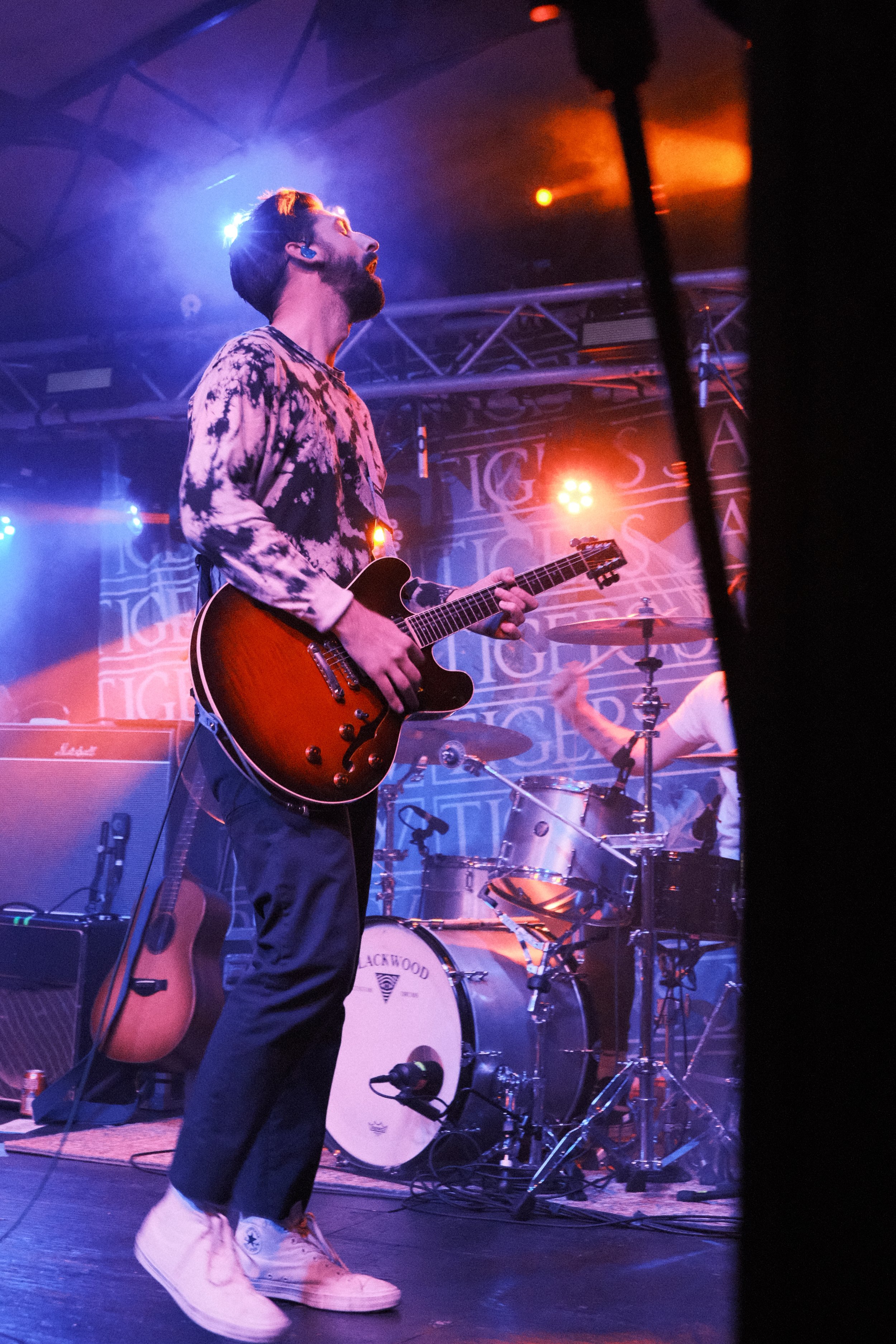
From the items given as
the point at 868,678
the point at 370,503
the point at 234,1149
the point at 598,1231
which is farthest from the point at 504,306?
the point at 868,678

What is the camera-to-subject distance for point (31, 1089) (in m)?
4.47

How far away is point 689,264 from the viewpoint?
6770 mm

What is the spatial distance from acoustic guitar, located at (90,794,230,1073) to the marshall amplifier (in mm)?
536

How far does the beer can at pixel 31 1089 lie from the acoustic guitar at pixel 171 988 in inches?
10.6

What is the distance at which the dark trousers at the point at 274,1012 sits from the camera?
1.86 metres

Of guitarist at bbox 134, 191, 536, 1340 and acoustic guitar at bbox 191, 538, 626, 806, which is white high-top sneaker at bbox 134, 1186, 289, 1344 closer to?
guitarist at bbox 134, 191, 536, 1340

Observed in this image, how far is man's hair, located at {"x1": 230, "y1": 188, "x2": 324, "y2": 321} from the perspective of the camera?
2309 mm

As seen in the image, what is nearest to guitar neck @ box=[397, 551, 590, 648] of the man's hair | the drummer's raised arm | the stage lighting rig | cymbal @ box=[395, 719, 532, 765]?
the man's hair

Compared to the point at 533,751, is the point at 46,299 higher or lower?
higher

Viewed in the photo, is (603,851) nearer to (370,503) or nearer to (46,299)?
(370,503)

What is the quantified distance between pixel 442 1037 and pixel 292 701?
2135 millimetres

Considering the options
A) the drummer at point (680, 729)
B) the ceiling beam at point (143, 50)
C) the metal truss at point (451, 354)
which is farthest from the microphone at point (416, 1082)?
the ceiling beam at point (143, 50)

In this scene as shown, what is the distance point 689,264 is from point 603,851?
417cm

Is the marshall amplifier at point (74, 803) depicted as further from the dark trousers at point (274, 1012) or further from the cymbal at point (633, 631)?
the dark trousers at point (274, 1012)
